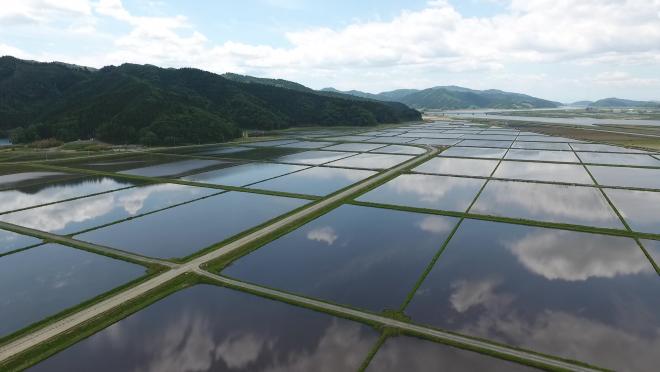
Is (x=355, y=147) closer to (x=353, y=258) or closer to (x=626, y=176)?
(x=626, y=176)

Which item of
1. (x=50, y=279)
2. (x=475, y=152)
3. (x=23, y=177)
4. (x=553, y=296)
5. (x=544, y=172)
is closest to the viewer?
(x=553, y=296)

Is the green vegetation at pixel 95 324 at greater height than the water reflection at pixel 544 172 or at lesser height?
lesser

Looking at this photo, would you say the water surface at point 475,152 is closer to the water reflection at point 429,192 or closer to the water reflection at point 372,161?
the water reflection at point 372,161

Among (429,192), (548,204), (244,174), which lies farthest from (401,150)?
(548,204)

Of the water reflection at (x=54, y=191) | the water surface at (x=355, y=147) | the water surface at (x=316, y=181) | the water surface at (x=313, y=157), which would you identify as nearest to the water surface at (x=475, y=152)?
the water surface at (x=355, y=147)

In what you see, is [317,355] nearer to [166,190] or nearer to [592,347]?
[592,347]

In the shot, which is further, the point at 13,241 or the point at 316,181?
the point at 316,181
